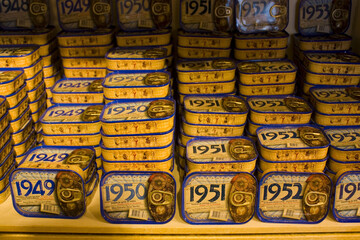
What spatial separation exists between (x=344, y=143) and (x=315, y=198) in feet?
1.43

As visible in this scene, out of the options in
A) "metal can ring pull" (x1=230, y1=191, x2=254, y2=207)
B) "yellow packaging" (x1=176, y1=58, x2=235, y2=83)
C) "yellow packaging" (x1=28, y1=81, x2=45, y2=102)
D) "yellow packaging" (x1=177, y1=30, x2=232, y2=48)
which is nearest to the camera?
"metal can ring pull" (x1=230, y1=191, x2=254, y2=207)

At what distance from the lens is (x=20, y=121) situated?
7.79 feet

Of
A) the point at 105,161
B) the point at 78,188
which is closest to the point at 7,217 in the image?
the point at 78,188

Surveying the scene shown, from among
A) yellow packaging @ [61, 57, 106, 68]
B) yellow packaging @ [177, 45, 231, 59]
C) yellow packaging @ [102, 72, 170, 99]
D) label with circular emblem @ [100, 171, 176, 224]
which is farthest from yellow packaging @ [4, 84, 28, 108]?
yellow packaging @ [177, 45, 231, 59]

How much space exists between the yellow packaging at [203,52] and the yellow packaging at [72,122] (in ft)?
2.65

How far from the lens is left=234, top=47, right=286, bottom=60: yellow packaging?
8.94 ft

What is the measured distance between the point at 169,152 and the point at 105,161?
1.21 feet

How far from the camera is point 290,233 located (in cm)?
194

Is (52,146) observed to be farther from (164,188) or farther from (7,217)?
(164,188)

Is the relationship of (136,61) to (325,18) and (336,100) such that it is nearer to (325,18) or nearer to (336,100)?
(336,100)

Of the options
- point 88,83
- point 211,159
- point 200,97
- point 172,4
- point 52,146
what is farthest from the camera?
point 172,4

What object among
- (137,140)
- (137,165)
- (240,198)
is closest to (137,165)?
(137,165)

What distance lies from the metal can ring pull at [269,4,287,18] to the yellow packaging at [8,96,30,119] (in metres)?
1.94

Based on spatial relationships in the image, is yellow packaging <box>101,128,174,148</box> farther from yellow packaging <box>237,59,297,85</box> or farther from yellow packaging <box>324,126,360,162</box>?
yellow packaging <box>324,126,360,162</box>
